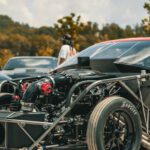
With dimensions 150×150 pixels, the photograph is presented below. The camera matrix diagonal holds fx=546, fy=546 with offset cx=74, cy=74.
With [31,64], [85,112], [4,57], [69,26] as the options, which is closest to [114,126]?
[85,112]

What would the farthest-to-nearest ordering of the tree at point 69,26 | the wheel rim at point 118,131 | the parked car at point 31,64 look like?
the tree at point 69,26
the parked car at point 31,64
the wheel rim at point 118,131

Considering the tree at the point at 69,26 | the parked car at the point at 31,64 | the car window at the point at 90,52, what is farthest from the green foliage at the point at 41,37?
the car window at the point at 90,52

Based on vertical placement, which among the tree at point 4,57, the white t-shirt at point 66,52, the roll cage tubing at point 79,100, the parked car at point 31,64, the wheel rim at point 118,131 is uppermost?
the tree at point 4,57

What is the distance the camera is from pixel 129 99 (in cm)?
607

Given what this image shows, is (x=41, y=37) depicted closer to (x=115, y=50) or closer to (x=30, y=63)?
(x=30, y=63)

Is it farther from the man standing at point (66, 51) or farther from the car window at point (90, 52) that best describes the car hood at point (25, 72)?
the car window at point (90, 52)

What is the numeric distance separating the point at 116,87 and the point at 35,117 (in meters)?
0.99

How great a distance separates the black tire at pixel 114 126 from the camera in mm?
5270

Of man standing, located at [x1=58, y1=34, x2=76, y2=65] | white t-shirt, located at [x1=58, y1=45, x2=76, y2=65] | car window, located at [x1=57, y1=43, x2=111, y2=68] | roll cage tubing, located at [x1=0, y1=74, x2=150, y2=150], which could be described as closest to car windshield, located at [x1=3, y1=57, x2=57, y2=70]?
man standing, located at [x1=58, y1=34, x2=76, y2=65]

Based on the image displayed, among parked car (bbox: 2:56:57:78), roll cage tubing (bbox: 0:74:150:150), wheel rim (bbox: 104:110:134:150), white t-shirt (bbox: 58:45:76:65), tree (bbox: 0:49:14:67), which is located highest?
tree (bbox: 0:49:14:67)

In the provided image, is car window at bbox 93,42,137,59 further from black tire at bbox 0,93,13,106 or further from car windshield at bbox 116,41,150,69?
black tire at bbox 0,93,13,106

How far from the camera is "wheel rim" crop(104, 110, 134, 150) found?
5.56 metres

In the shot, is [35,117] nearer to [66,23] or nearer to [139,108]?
[139,108]

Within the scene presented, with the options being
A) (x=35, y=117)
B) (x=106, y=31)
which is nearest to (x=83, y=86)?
(x=35, y=117)
